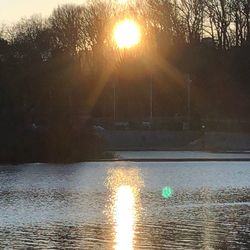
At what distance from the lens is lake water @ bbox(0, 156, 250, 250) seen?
11.6 metres

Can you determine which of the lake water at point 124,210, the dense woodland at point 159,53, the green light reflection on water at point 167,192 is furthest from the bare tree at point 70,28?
the green light reflection on water at point 167,192

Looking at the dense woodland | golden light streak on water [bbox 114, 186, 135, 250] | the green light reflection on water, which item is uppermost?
the dense woodland

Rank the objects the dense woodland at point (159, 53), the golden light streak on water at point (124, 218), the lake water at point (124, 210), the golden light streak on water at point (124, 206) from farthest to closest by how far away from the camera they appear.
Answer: the dense woodland at point (159, 53) → the golden light streak on water at point (124, 206) → the lake water at point (124, 210) → the golden light streak on water at point (124, 218)

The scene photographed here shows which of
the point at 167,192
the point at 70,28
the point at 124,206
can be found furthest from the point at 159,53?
the point at 124,206

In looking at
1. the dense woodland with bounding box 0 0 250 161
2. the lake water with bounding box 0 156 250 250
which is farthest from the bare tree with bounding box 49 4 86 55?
the lake water with bounding box 0 156 250 250

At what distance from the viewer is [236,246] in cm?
1105

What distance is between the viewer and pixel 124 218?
46.6 feet

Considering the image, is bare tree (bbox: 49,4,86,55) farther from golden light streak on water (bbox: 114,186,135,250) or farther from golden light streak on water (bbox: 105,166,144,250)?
golden light streak on water (bbox: 114,186,135,250)

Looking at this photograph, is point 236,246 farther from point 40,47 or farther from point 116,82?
point 116,82

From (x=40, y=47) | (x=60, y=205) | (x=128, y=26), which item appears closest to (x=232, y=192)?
(x=60, y=205)

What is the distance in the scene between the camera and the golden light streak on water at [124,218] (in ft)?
37.1

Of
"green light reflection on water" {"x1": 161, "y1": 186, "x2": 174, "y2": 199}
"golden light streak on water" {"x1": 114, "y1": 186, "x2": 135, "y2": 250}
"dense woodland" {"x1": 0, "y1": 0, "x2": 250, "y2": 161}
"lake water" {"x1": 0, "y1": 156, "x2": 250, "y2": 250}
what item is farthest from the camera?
"dense woodland" {"x1": 0, "y1": 0, "x2": 250, "y2": 161}

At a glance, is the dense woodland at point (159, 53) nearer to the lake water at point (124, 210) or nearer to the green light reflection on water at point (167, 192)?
the lake water at point (124, 210)

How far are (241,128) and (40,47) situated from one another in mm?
23056
